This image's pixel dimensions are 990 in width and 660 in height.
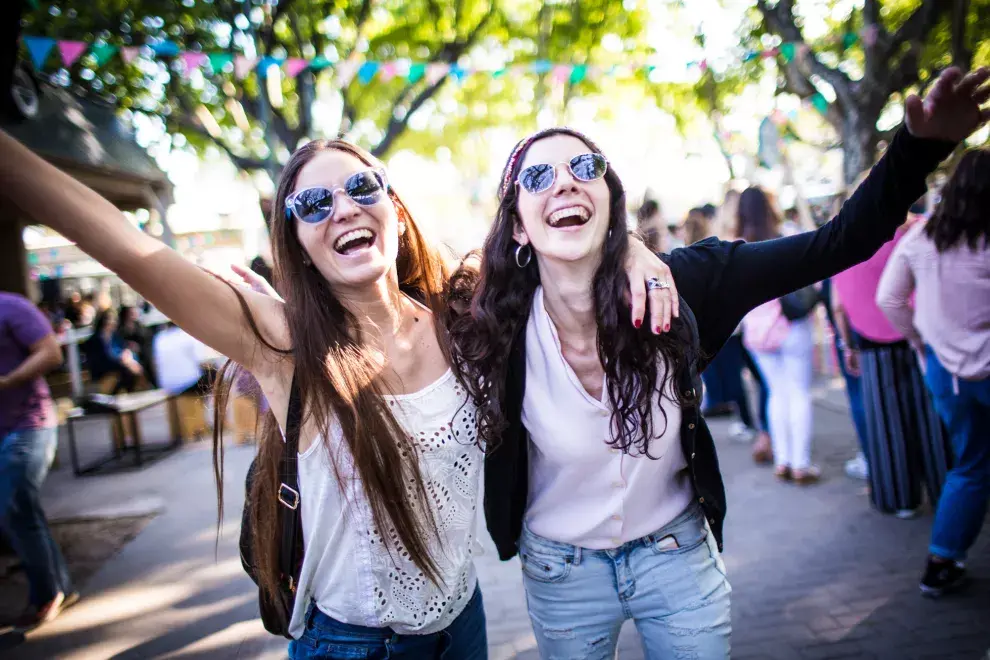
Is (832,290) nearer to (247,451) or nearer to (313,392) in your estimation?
(313,392)

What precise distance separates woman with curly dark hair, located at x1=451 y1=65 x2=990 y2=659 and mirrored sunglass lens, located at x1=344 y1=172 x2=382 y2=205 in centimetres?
44

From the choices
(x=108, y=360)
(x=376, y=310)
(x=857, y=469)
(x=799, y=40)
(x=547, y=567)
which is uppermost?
(x=799, y=40)

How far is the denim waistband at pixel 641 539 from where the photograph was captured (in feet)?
6.27

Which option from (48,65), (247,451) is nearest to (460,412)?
(247,451)

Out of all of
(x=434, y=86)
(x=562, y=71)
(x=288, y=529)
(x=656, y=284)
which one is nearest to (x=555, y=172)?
(x=656, y=284)

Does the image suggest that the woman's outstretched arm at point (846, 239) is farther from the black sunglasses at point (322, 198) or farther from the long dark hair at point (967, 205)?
the long dark hair at point (967, 205)

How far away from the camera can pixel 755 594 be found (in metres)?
3.52

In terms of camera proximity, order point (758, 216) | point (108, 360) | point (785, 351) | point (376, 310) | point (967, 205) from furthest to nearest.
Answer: point (108, 360), point (785, 351), point (758, 216), point (967, 205), point (376, 310)

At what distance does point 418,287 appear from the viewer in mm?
2205

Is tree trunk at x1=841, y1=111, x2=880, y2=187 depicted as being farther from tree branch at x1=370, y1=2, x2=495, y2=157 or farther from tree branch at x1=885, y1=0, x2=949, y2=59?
tree branch at x1=370, y1=2, x2=495, y2=157

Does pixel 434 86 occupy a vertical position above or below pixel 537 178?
above

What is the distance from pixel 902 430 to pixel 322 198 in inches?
152

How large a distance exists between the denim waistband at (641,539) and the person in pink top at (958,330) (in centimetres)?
205

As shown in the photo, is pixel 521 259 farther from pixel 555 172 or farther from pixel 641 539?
pixel 641 539
